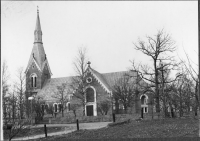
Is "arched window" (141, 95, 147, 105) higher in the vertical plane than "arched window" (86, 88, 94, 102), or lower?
lower

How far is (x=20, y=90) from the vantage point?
618 centimetres

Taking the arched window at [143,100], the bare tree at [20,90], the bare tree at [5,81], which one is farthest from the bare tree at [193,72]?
the bare tree at [20,90]

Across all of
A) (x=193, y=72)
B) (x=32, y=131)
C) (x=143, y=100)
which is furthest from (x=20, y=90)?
(x=193, y=72)

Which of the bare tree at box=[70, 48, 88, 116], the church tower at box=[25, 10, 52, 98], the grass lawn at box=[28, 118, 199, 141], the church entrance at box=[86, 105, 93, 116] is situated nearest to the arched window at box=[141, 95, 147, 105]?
the church entrance at box=[86, 105, 93, 116]

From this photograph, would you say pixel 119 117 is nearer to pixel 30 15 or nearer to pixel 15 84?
pixel 15 84

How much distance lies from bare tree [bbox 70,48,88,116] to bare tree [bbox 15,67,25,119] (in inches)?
47.1

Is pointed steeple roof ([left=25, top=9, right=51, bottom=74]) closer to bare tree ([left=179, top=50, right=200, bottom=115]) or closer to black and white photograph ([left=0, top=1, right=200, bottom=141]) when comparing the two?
black and white photograph ([left=0, top=1, right=200, bottom=141])

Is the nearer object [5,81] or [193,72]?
[193,72]

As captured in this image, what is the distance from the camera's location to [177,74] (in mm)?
4730

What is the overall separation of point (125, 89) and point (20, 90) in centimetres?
299

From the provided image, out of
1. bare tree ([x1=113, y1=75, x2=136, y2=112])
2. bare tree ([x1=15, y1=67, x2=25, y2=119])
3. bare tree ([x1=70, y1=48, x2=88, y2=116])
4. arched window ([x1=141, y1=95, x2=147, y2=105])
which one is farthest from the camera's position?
arched window ([x1=141, y1=95, x2=147, y2=105])

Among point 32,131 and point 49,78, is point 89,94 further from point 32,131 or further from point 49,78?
point 32,131

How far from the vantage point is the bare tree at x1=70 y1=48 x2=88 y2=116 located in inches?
206

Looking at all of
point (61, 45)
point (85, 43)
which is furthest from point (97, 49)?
point (61, 45)
